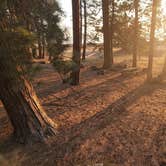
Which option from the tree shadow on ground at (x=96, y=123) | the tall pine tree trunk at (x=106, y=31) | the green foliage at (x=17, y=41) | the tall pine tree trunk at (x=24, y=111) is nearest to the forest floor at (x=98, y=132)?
the tree shadow on ground at (x=96, y=123)

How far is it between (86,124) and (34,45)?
8.24ft

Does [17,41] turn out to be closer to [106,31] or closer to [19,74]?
[19,74]

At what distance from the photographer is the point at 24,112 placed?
4367 millimetres

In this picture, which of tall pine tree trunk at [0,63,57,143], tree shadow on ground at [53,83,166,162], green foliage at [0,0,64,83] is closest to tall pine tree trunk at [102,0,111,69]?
tree shadow on ground at [53,83,166,162]

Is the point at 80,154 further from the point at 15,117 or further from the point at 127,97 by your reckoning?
the point at 127,97

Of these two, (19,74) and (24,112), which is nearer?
(19,74)

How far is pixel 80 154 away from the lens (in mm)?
4129

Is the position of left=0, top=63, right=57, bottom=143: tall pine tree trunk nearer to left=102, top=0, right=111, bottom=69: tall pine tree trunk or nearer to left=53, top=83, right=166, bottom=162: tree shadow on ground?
left=53, top=83, right=166, bottom=162: tree shadow on ground

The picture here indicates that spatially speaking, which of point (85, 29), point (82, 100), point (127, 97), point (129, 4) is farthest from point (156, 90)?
point (85, 29)

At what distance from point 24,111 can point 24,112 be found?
0.08 feet

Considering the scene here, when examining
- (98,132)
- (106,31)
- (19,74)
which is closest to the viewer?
(19,74)

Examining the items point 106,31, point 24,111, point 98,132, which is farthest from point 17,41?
A: point 106,31

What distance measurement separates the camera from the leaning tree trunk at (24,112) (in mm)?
4078

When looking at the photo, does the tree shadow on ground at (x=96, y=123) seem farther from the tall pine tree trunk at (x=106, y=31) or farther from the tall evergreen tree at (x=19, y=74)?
the tall pine tree trunk at (x=106, y=31)
